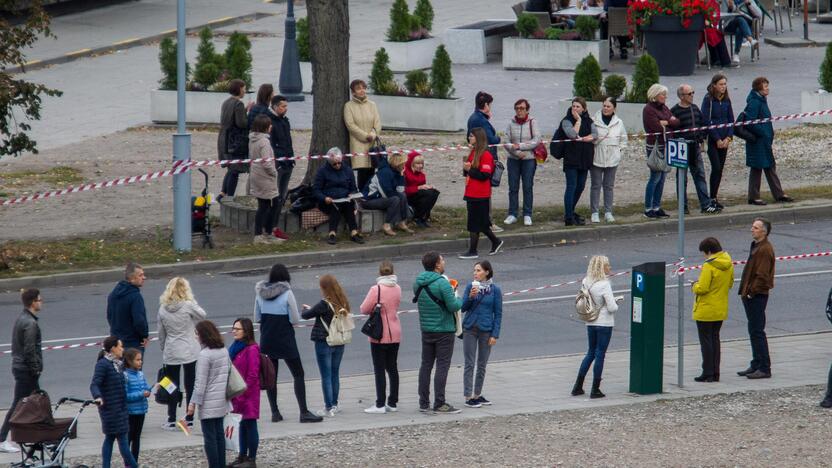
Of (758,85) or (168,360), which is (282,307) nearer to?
(168,360)

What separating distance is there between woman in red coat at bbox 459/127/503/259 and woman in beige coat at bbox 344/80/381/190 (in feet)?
7.02

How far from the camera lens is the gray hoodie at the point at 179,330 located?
13266mm

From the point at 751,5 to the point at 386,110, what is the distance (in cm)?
1149

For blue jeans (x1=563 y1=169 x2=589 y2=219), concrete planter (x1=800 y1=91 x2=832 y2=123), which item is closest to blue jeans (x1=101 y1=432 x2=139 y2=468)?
blue jeans (x1=563 y1=169 x2=589 y2=219)

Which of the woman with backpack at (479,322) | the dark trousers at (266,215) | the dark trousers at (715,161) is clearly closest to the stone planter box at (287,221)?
the dark trousers at (266,215)

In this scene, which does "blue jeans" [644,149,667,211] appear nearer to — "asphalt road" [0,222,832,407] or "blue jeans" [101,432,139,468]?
"asphalt road" [0,222,832,407]

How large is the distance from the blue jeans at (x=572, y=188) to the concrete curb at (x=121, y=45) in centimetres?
1688

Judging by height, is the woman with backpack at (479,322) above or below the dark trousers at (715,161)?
below

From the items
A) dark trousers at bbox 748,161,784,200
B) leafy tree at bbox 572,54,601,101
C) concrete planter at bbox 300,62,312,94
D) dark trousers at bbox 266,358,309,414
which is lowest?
dark trousers at bbox 266,358,309,414

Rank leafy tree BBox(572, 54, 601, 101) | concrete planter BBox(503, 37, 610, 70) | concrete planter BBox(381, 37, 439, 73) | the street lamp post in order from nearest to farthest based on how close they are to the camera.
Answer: the street lamp post, leafy tree BBox(572, 54, 601, 101), concrete planter BBox(503, 37, 610, 70), concrete planter BBox(381, 37, 439, 73)

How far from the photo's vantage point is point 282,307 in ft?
43.8

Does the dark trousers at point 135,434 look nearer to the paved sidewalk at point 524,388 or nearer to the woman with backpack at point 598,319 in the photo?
the paved sidewalk at point 524,388

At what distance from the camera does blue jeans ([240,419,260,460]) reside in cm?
1209

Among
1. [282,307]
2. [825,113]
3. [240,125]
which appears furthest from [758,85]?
[282,307]
